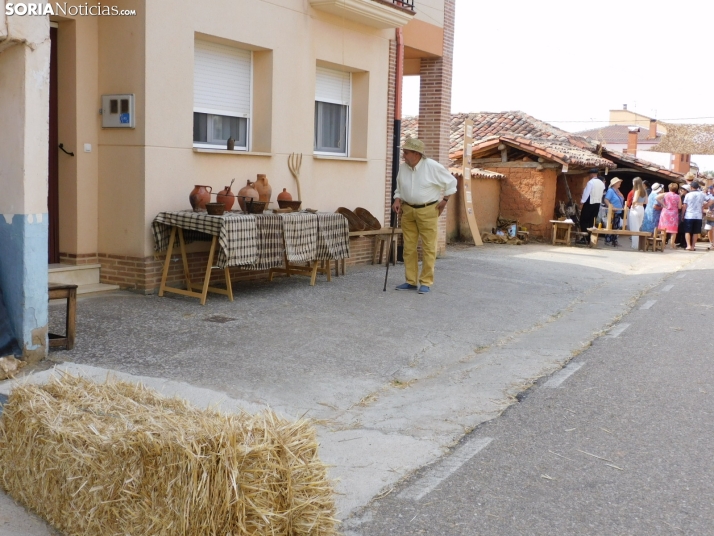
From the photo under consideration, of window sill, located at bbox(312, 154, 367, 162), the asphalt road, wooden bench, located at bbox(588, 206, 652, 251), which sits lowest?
the asphalt road

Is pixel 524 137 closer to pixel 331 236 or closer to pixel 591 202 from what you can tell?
pixel 591 202

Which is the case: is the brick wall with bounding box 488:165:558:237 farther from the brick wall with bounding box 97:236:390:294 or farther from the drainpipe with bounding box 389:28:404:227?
the brick wall with bounding box 97:236:390:294

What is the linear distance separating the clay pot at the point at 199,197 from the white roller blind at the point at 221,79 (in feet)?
4.37

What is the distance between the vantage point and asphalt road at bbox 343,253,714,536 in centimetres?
375

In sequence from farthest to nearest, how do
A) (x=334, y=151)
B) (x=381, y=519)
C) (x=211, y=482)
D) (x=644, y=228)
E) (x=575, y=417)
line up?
(x=644, y=228)
(x=334, y=151)
(x=575, y=417)
(x=381, y=519)
(x=211, y=482)

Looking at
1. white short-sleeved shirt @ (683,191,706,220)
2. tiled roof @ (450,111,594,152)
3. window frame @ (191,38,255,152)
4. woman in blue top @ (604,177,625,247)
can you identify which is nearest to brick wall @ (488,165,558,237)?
woman in blue top @ (604,177,625,247)

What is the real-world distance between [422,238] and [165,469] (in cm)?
773

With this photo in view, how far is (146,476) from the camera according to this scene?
10.3 feet

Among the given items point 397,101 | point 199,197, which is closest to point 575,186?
point 397,101

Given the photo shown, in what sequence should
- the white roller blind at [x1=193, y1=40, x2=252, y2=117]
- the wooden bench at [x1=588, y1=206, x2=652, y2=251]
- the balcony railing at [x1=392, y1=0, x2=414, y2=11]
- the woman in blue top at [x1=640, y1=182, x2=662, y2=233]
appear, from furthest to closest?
1. the woman in blue top at [x1=640, y1=182, x2=662, y2=233]
2. the wooden bench at [x1=588, y1=206, x2=652, y2=251]
3. the balcony railing at [x1=392, y1=0, x2=414, y2=11]
4. the white roller blind at [x1=193, y1=40, x2=252, y2=117]

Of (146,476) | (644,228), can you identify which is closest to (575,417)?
(146,476)

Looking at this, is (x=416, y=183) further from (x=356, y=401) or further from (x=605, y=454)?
(x=605, y=454)

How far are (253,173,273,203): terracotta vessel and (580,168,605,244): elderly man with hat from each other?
1265 centimetres

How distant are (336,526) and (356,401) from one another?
218cm
